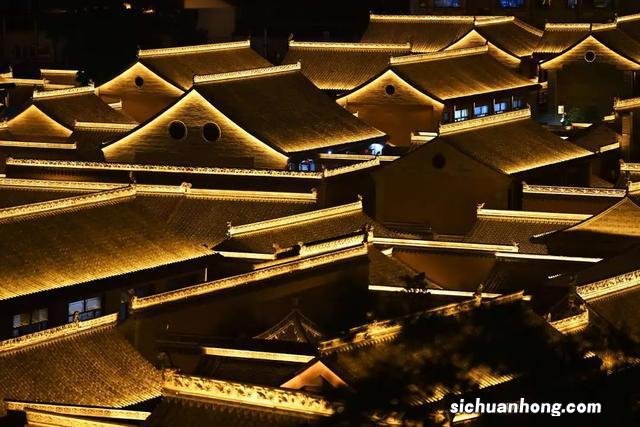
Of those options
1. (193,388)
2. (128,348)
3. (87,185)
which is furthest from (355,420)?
(87,185)

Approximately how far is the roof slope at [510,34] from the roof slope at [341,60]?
7173 millimetres

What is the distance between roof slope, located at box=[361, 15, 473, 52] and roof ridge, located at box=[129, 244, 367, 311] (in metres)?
41.3

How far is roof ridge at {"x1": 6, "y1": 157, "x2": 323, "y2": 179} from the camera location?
60.1 meters

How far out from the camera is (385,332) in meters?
37.6

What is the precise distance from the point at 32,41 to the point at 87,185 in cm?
4948

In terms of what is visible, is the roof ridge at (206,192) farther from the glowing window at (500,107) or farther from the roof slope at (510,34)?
the roof slope at (510,34)

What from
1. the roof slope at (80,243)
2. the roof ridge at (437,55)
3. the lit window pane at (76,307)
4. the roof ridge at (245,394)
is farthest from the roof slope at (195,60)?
the roof ridge at (245,394)

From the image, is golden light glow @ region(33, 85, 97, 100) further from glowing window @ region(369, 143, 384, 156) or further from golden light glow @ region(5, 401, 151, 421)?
golden light glow @ region(5, 401, 151, 421)

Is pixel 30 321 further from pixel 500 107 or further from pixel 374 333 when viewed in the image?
pixel 500 107

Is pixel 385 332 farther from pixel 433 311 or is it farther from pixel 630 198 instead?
A: pixel 630 198

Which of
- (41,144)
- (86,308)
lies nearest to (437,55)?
(41,144)

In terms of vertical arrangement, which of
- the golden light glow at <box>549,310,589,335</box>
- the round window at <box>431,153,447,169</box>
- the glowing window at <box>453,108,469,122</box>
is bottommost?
the glowing window at <box>453,108,469,122</box>

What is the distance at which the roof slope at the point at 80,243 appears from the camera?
47281 millimetres

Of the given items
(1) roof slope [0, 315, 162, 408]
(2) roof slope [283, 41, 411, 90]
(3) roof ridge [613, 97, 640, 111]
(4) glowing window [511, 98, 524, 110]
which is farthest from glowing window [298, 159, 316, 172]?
(1) roof slope [0, 315, 162, 408]
